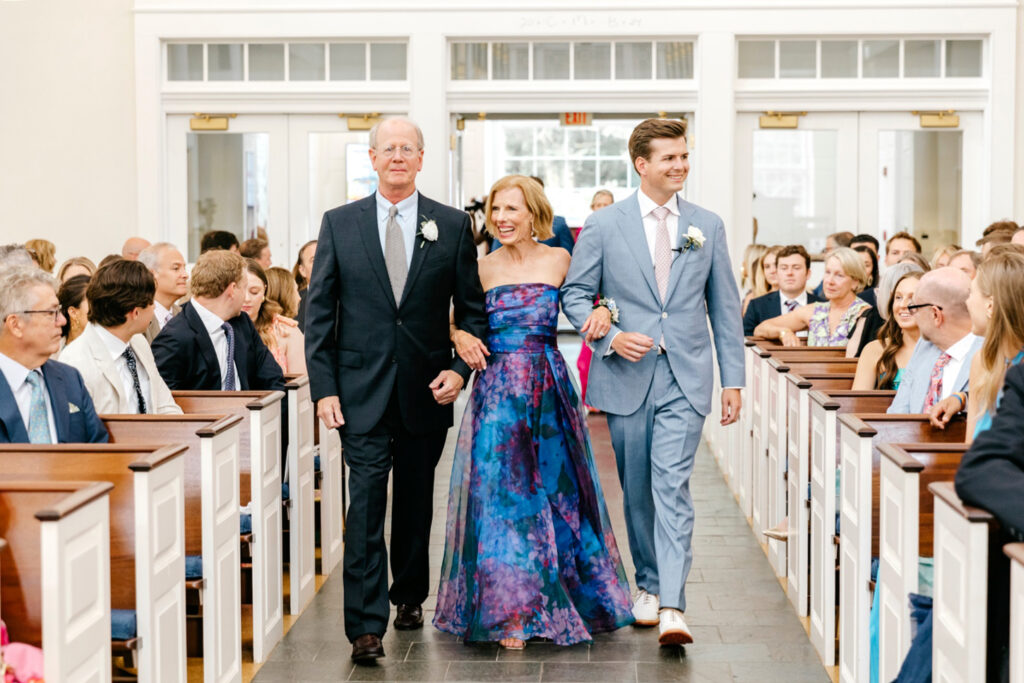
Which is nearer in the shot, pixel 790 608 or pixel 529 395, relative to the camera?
pixel 529 395

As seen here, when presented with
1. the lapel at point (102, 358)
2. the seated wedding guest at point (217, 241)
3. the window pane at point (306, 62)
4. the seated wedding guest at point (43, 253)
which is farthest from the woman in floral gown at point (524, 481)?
the window pane at point (306, 62)

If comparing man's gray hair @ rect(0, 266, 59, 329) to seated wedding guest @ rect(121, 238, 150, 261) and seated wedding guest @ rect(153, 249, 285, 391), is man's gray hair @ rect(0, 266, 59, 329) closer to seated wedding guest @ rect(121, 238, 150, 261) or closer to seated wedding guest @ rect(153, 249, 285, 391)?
seated wedding guest @ rect(153, 249, 285, 391)

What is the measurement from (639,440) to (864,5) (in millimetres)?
7395

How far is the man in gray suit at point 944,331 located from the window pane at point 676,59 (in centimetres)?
699

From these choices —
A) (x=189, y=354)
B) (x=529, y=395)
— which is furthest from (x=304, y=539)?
(x=529, y=395)

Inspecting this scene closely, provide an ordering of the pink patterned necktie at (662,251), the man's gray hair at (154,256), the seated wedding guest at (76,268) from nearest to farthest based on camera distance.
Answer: the pink patterned necktie at (662,251), the man's gray hair at (154,256), the seated wedding guest at (76,268)

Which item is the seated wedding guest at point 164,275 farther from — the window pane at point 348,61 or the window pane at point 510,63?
the window pane at point 510,63

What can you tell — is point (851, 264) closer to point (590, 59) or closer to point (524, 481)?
point (524, 481)

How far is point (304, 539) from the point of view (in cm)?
554

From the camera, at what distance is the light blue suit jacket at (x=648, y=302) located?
482cm

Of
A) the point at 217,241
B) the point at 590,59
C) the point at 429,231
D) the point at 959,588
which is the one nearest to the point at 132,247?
the point at 217,241

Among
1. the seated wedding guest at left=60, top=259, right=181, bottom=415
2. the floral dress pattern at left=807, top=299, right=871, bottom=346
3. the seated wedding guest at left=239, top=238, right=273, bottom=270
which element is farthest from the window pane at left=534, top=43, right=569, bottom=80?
the seated wedding guest at left=60, top=259, right=181, bottom=415

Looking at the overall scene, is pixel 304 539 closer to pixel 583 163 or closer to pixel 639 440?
pixel 639 440

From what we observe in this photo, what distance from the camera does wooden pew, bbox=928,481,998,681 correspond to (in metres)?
2.78
